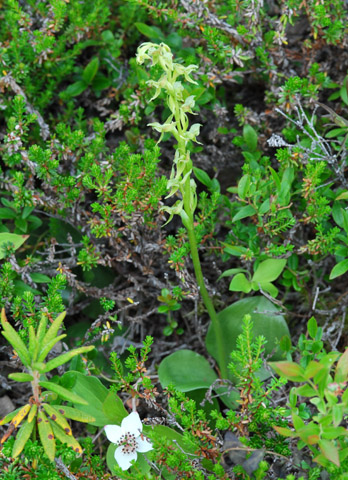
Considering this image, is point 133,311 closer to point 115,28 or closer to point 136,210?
point 136,210

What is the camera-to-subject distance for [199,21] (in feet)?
8.18

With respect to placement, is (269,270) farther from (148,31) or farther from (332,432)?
(148,31)

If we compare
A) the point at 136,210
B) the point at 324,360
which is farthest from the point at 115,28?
the point at 324,360

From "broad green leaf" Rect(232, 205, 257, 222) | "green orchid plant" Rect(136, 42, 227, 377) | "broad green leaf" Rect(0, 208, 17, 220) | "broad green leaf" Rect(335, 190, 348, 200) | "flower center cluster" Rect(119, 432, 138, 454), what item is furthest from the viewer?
"broad green leaf" Rect(0, 208, 17, 220)

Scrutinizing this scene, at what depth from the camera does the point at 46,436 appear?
5.17 ft

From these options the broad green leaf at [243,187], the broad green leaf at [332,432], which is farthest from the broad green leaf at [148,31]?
the broad green leaf at [332,432]

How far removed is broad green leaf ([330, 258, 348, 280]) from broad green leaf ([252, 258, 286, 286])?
0.19 metres

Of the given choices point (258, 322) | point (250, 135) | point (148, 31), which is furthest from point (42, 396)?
point (148, 31)

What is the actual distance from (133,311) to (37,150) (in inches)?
34.9

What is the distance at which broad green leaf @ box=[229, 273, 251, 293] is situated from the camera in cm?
215

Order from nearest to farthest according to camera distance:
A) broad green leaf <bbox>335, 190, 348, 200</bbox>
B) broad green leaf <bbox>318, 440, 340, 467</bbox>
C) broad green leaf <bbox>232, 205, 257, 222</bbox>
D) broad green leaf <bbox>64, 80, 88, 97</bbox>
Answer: broad green leaf <bbox>318, 440, 340, 467</bbox>
broad green leaf <bbox>335, 190, 348, 200</bbox>
broad green leaf <bbox>232, 205, 257, 222</bbox>
broad green leaf <bbox>64, 80, 88, 97</bbox>

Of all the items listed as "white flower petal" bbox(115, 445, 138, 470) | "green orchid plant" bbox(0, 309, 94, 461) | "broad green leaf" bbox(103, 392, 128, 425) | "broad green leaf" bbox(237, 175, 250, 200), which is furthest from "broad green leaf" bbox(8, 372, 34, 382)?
"broad green leaf" bbox(237, 175, 250, 200)

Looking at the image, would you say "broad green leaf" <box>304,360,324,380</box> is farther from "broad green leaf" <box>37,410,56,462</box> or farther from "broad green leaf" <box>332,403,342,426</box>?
"broad green leaf" <box>37,410,56,462</box>

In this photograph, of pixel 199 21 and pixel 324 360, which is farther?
pixel 199 21
